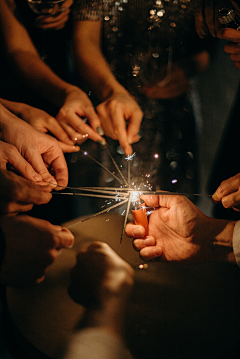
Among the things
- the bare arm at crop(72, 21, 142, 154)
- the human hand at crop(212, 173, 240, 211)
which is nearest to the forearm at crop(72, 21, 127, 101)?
the bare arm at crop(72, 21, 142, 154)

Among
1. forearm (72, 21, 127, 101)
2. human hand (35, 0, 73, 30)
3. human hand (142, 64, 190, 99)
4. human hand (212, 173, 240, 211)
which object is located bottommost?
human hand (212, 173, 240, 211)

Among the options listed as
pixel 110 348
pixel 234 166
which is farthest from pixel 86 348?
pixel 234 166

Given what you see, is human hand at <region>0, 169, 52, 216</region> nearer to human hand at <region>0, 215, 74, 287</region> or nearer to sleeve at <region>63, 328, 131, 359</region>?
human hand at <region>0, 215, 74, 287</region>

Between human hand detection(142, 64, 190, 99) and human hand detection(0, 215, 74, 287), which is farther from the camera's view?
human hand detection(142, 64, 190, 99)

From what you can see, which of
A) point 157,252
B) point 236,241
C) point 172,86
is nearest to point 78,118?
point 172,86

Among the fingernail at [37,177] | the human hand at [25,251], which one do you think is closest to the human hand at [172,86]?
the fingernail at [37,177]

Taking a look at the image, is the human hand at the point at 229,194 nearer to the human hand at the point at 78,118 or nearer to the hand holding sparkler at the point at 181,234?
the hand holding sparkler at the point at 181,234

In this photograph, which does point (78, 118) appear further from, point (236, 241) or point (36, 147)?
point (236, 241)
